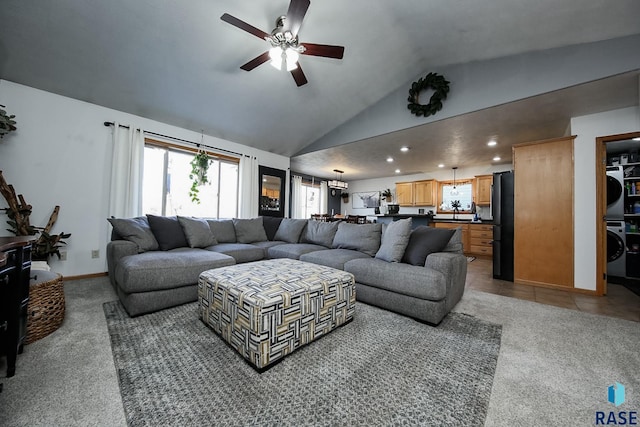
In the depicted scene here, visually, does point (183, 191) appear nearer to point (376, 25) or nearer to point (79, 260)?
point (79, 260)

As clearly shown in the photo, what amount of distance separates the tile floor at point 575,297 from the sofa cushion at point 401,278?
159cm

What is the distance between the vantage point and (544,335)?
184 centimetres

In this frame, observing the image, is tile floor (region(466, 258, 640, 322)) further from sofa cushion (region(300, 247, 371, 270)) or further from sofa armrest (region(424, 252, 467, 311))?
sofa cushion (region(300, 247, 371, 270))

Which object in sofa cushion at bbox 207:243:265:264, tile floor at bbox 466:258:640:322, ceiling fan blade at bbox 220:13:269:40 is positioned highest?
ceiling fan blade at bbox 220:13:269:40

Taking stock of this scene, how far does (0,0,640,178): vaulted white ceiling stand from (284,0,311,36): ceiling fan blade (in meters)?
0.65

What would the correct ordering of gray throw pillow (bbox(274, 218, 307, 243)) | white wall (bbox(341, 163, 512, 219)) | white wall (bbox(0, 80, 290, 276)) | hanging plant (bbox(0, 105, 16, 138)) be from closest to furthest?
hanging plant (bbox(0, 105, 16, 138)) → white wall (bbox(0, 80, 290, 276)) → gray throw pillow (bbox(274, 218, 307, 243)) → white wall (bbox(341, 163, 512, 219))

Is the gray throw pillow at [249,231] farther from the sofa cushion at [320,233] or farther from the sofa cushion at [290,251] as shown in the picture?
the sofa cushion at [320,233]

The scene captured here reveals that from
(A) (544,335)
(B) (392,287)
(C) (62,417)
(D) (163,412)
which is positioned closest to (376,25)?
(B) (392,287)

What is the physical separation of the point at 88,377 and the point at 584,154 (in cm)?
531

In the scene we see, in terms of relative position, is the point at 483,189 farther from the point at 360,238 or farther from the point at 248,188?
the point at 248,188

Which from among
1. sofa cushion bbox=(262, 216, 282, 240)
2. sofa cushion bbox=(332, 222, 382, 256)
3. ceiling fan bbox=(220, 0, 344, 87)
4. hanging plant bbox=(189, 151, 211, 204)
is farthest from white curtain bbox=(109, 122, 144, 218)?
sofa cushion bbox=(332, 222, 382, 256)

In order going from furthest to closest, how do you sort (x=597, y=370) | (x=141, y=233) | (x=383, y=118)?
(x=383, y=118) < (x=141, y=233) < (x=597, y=370)

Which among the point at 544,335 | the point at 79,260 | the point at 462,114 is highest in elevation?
the point at 462,114

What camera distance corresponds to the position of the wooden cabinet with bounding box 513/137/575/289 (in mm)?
3137
